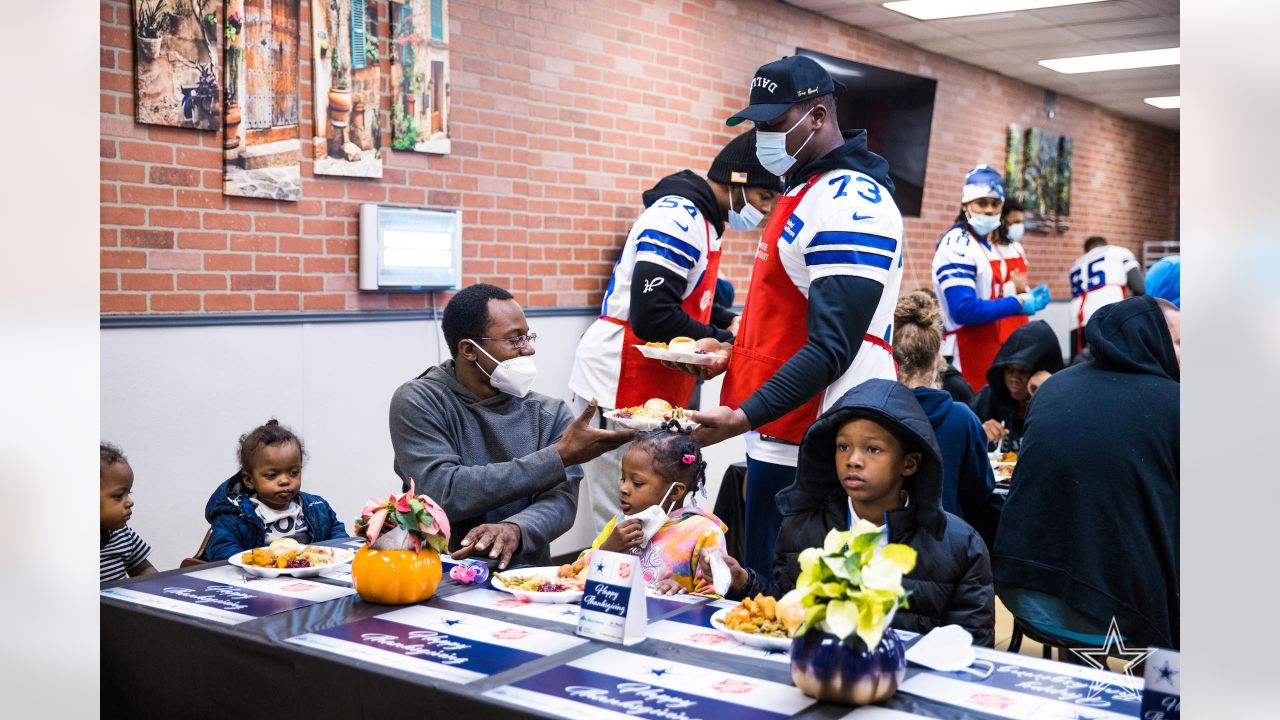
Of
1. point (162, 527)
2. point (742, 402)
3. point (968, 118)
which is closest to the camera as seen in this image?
point (742, 402)

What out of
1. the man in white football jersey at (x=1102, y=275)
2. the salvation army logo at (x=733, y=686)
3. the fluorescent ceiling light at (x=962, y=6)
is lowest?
the salvation army logo at (x=733, y=686)

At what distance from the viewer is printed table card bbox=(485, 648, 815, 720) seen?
142 centimetres

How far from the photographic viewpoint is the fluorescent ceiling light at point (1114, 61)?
845 centimetres

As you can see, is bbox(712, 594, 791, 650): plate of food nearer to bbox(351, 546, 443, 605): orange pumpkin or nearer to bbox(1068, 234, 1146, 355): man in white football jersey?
bbox(351, 546, 443, 605): orange pumpkin

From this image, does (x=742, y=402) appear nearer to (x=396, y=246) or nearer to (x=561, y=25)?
(x=396, y=246)

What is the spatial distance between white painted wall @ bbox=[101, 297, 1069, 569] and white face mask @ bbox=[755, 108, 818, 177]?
6.94 feet

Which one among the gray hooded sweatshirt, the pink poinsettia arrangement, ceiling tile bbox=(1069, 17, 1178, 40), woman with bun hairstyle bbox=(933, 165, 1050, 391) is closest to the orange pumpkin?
the pink poinsettia arrangement

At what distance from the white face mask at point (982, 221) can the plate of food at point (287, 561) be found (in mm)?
4085

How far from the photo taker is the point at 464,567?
2.17 metres

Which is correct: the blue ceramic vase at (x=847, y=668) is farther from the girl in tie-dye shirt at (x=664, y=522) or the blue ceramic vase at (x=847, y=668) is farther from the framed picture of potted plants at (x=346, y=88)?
the framed picture of potted plants at (x=346, y=88)

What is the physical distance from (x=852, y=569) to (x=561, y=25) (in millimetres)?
4231

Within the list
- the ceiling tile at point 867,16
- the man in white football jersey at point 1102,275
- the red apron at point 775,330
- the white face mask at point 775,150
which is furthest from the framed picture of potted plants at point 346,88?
the man in white football jersey at point 1102,275

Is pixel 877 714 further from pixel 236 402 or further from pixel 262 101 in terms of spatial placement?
pixel 262 101
